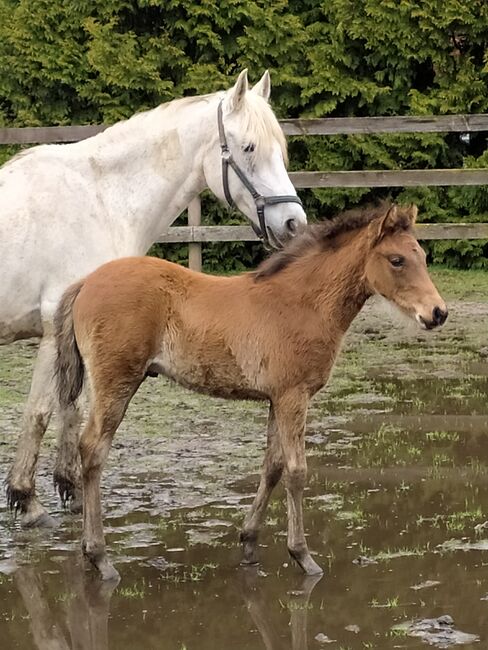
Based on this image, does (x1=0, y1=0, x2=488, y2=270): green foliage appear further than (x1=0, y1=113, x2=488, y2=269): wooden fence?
Yes

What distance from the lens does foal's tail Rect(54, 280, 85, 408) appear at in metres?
4.92

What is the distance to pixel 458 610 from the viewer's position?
4.16 m

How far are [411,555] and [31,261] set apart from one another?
7.20ft

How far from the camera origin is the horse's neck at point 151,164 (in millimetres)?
5836

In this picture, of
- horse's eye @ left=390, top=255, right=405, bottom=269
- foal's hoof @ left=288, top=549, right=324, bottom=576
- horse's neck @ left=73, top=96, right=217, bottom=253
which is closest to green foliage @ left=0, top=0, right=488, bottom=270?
horse's neck @ left=73, top=96, right=217, bottom=253

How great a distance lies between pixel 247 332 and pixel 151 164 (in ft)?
4.92

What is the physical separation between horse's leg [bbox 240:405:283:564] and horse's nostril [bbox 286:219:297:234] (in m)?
1.15

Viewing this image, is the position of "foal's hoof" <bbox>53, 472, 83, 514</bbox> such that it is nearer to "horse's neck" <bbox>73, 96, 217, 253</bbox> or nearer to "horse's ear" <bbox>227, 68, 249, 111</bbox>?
"horse's neck" <bbox>73, 96, 217, 253</bbox>

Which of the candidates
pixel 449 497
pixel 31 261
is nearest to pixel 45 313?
pixel 31 261

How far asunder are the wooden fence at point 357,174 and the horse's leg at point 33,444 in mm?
6586

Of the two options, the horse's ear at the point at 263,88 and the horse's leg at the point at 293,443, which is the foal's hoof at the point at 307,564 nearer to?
the horse's leg at the point at 293,443

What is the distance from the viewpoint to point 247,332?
478 centimetres

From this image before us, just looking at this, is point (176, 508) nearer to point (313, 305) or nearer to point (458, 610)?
point (313, 305)

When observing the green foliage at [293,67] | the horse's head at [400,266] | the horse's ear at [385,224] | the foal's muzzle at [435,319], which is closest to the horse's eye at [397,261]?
the horse's head at [400,266]
